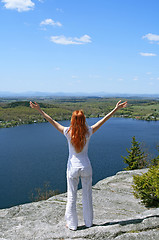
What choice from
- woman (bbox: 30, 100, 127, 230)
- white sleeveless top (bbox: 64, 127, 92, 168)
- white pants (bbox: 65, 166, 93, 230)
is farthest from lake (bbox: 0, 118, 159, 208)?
white sleeveless top (bbox: 64, 127, 92, 168)

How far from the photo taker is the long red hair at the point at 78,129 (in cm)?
443

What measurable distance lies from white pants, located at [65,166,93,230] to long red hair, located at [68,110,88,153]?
0.45m

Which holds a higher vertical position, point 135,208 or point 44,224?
point 44,224

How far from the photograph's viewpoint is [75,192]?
463 cm

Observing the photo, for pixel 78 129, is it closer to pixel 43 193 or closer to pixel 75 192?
pixel 75 192

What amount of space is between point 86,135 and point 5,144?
6871cm

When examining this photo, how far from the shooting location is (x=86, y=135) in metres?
4.56

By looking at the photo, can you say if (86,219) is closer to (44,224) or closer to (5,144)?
(44,224)

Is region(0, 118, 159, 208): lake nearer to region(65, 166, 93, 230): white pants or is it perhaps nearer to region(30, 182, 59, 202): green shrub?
region(30, 182, 59, 202): green shrub

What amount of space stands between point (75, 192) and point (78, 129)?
1314 millimetres

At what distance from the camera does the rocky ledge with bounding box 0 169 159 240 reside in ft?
14.8

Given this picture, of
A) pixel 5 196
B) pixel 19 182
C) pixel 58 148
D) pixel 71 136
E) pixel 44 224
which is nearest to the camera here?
pixel 71 136

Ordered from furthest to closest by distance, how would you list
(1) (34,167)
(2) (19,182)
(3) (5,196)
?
(1) (34,167)
(2) (19,182)
(3) (5,196)

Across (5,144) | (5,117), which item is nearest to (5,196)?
(5,144)
